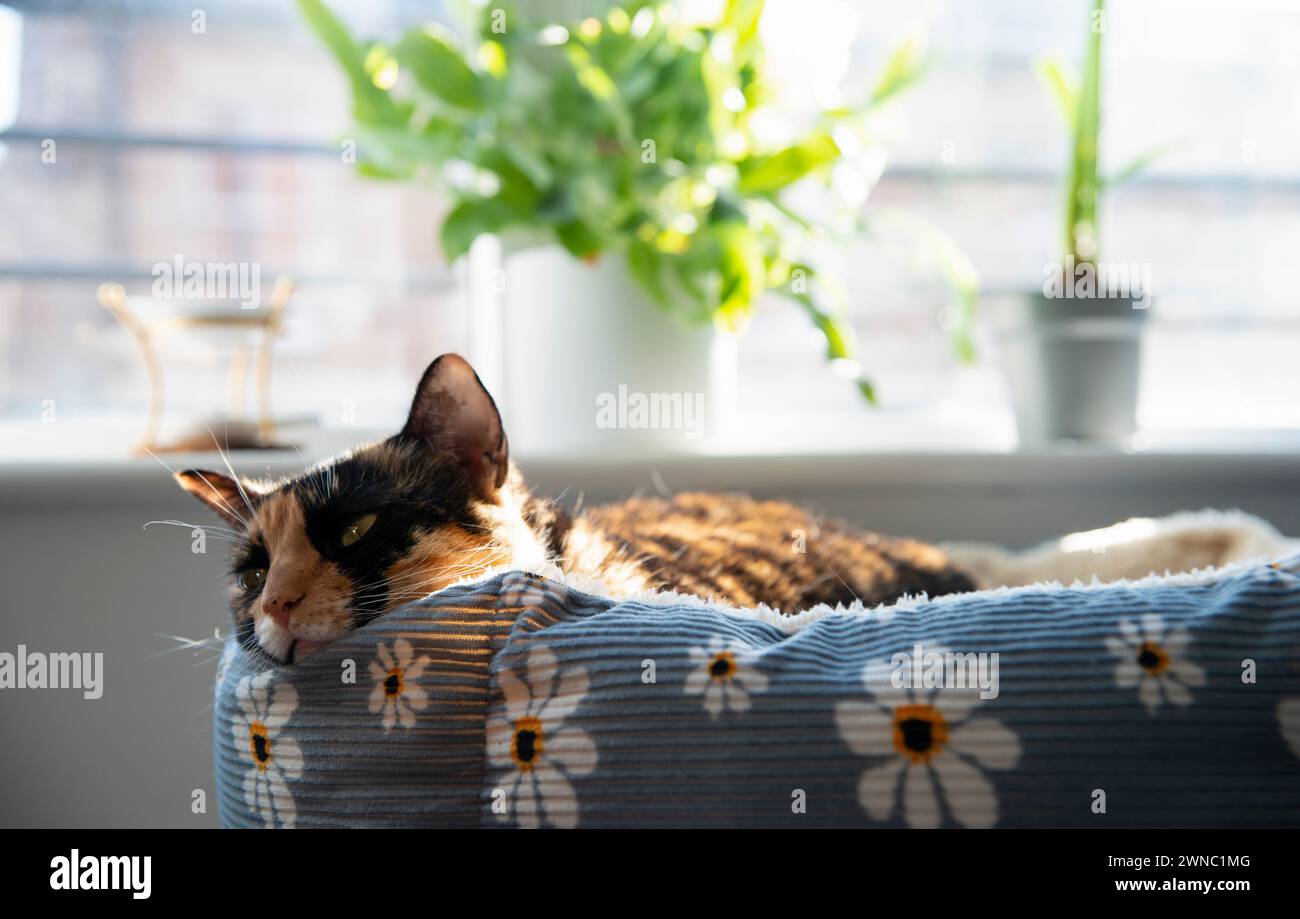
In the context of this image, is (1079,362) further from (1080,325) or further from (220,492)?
(220,492)

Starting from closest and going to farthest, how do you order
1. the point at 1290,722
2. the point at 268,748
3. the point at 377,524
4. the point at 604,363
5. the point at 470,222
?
1. the point at 1290,722
2. the point at 268,748
3. the point at 377,524
4. the point at 470,222
5. the point at 604,363

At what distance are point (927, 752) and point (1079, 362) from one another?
3.95 ft

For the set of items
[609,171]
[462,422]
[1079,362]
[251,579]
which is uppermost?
[609,171]

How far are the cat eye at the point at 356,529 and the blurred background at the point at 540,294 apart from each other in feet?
1.78

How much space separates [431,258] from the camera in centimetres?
181

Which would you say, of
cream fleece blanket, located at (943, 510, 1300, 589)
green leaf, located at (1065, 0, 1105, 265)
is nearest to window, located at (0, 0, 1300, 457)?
green leaf, located at (1065, 0, 1105, 265)

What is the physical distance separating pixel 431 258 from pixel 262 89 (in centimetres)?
40

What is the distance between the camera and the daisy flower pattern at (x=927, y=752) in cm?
56

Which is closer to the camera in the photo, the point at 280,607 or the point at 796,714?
the point at 796,714

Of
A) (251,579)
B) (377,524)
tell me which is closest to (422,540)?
(377,524)

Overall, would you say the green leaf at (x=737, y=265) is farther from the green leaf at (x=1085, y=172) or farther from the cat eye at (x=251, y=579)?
the cat eye at (x=251, y=579)

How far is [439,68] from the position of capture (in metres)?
1.45

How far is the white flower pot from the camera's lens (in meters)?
1.55
